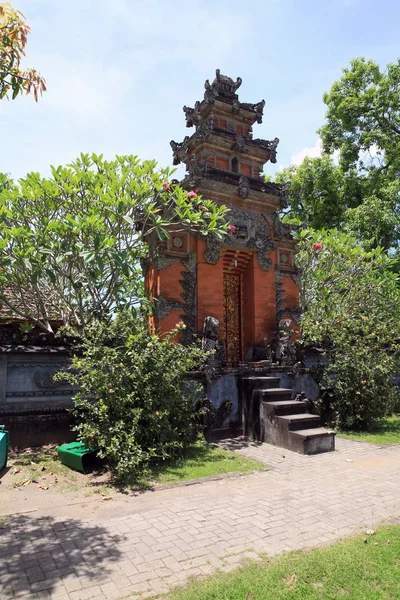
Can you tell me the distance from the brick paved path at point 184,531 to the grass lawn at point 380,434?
2.37 meters

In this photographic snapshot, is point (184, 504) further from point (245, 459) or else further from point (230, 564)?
point (245, 459)

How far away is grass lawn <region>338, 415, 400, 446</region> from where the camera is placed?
8.74m

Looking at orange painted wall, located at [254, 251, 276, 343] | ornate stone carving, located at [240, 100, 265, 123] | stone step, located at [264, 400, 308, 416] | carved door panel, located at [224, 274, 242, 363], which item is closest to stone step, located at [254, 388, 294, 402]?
stone step, located at [264, 400, 308, 416]

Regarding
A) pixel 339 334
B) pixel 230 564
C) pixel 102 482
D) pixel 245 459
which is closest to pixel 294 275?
pixel 339 334

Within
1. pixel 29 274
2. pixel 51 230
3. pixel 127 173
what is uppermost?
pixel 127 173

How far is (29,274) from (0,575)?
20.7 ft

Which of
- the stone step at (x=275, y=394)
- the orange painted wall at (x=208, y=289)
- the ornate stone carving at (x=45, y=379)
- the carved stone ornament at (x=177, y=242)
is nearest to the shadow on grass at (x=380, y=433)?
the stone step at (x=275, y=394)

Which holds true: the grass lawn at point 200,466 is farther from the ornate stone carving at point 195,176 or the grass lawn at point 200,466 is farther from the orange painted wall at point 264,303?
the ornate stone carving at point 195,176

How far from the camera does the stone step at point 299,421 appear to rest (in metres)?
8.22

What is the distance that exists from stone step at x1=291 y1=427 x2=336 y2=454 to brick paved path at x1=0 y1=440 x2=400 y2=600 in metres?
1.21

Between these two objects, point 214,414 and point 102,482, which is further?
point 214,414

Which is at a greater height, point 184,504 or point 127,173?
point 127,173

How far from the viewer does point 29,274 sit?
873 cm

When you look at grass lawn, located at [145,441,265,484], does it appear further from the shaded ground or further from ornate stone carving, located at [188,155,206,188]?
ornate stone carving, located at [188,155,206,188]
